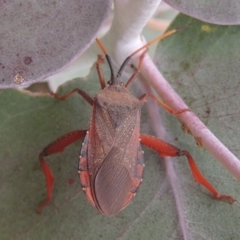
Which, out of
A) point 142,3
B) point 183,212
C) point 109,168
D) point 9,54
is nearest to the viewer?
point 9,54

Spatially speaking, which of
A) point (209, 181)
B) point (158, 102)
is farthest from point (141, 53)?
point (209, 181)

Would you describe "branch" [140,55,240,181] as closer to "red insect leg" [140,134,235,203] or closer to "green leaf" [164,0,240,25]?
"red insect leg" [140,134,235,203]

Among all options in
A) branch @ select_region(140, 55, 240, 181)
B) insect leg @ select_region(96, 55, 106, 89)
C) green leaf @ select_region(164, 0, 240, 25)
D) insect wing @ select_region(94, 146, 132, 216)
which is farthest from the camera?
insect leg @ select_region(96, 55, 106, 89)

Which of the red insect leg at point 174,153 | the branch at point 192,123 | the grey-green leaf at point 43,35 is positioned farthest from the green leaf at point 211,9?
the red insect leg at point 174,153

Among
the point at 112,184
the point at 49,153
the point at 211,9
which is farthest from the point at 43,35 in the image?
the point at 112,184


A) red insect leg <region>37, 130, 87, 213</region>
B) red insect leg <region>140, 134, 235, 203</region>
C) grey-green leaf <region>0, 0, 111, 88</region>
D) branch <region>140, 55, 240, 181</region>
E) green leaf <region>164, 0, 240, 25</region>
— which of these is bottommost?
red insect leg <region>37, 130, 87, 213</region>

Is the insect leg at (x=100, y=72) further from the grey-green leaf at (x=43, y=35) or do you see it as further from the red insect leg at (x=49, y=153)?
the grey-green leaf at (x=43, y=35)

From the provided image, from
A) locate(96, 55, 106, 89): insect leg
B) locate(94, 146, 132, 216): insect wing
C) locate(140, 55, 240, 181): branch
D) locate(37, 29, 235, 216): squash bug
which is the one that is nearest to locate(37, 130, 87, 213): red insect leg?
locate(37, 29, 235, 216): squash bug

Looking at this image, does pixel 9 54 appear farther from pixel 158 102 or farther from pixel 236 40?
pixel 236 40
